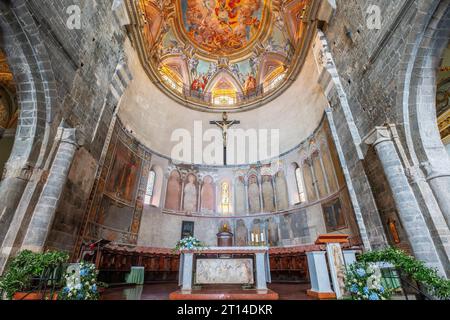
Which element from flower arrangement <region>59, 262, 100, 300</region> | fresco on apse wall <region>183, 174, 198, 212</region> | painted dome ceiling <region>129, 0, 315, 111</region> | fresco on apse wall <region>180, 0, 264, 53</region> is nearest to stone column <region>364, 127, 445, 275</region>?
flower arrangement <region>59, 262, 100, 300</region>

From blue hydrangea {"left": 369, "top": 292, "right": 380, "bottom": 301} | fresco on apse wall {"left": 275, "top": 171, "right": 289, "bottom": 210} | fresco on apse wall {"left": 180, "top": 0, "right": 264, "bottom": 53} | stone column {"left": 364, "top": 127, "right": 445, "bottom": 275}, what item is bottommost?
blue hydrangea {"left": 369, "top": 292, "right": 380, "bottom": 301}

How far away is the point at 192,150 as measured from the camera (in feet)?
54.6

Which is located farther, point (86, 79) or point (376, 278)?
point (86, 79)

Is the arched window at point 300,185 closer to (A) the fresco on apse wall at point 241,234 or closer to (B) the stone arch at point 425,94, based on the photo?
(A) the fresco on apse wall at point 241,234

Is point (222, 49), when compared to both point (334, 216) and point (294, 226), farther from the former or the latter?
point (334, 216)

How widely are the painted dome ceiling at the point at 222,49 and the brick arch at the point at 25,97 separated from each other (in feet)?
31.0

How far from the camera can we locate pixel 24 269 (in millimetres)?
4586

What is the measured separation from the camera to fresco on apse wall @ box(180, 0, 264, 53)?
1892cm

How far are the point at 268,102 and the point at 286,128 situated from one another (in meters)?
3.52

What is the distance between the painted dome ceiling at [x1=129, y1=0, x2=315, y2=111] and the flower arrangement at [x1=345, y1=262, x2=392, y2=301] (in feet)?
46.5

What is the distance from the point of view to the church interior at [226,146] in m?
5.66

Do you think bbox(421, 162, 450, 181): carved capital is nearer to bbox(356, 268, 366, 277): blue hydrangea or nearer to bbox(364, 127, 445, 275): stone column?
bbox(364, 127, 445, 275): stone column
